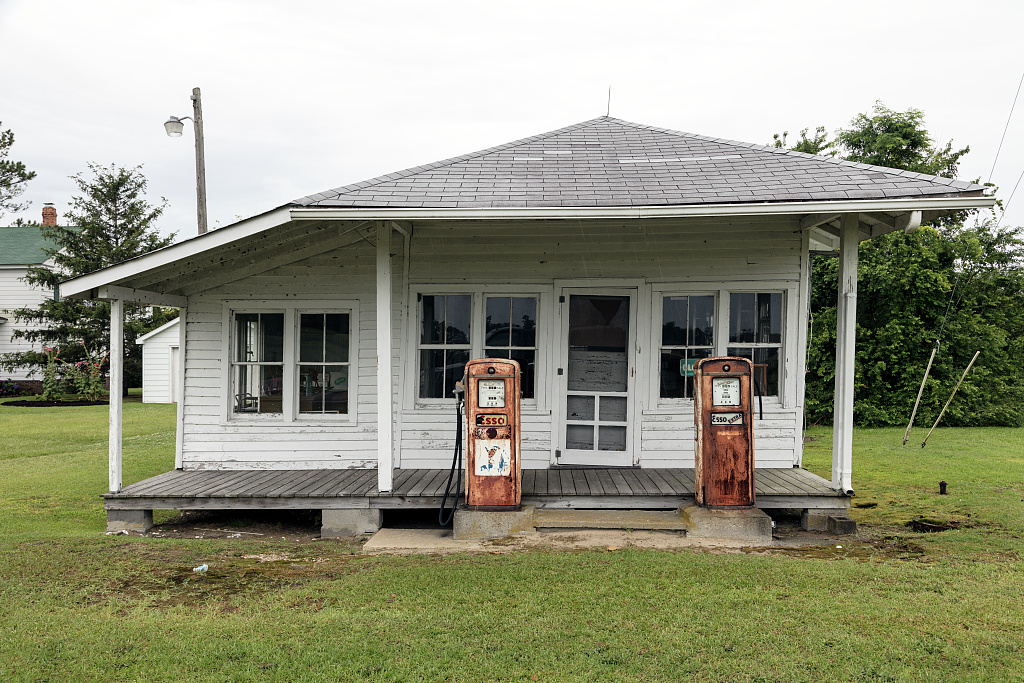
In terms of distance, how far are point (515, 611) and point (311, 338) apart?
4527 mm

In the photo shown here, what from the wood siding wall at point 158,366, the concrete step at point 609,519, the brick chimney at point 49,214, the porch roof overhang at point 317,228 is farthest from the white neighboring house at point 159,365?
the concrete step at point 609,519

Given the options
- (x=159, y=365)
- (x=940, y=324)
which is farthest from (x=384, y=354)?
(x=159, y=365)

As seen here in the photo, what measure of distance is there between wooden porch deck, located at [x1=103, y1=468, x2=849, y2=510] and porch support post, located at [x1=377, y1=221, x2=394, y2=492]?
0.33m

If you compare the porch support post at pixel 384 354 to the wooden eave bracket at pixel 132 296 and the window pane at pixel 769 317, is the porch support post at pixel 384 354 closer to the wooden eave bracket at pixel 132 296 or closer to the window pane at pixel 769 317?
the wooden eave bracket at pixel 132 296

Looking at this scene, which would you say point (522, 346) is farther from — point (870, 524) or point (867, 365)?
point (867, 365)

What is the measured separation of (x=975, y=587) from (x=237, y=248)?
6.93 m

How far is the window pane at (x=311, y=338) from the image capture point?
7.55m

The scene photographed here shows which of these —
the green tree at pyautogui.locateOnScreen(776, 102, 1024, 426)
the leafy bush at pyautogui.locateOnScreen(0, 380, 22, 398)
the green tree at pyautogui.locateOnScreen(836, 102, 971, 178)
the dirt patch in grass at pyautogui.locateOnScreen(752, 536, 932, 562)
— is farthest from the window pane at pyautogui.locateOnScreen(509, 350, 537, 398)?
the leafy bush at pyautogui.locateOnScreen(0, 380, 22, 398)

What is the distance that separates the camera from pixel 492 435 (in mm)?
5691

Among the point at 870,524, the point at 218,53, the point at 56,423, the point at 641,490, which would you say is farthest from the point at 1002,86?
the point at 56,423

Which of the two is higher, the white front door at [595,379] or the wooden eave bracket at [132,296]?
the wooden eave bracket at [132,296]

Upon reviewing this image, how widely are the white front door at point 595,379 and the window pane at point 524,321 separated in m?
0.34

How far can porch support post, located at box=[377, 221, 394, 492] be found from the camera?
600 centimetres

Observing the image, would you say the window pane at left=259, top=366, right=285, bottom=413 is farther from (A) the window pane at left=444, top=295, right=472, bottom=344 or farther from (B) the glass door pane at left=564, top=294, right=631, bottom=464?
(B) the glass door pane at left=564, top=294, right=631, bottom=464
